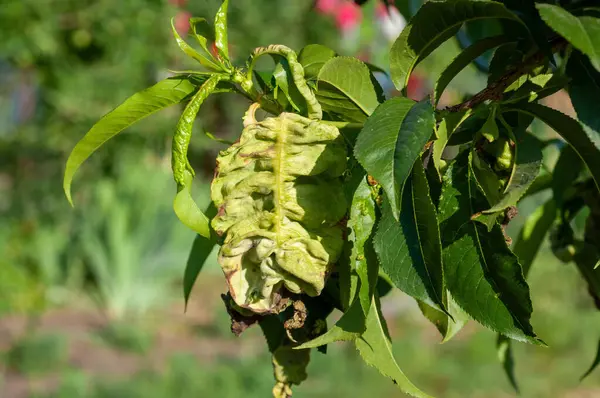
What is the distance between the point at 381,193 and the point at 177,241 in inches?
216

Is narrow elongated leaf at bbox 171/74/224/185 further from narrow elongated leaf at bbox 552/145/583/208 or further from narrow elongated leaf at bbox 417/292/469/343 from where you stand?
narrow elongated leaf at bbox 552/145/583/208

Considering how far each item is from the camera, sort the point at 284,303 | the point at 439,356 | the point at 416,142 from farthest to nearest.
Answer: the point at 439,356
the point at 284,303
the point at 416,142

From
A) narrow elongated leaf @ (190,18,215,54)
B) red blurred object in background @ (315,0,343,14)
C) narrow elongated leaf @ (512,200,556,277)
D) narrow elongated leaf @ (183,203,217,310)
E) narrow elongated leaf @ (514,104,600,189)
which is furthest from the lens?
red blurred object in background @ (315,0,343,14)

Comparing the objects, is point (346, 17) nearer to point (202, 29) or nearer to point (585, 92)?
point (202, 29)

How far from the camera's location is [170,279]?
20.6 ft

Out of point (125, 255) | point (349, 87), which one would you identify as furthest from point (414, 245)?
point (125, 255)

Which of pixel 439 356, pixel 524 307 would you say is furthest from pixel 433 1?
pixel 439 356

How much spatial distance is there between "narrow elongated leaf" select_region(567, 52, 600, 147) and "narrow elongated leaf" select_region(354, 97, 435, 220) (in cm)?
14

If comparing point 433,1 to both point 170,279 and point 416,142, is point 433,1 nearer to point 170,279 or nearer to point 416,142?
point 416,142

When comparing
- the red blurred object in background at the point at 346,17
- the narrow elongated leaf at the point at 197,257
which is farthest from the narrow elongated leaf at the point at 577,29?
the red blurred object in background at the point at 346,17

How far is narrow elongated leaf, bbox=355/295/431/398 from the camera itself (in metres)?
0.76

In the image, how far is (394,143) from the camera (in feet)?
2.16

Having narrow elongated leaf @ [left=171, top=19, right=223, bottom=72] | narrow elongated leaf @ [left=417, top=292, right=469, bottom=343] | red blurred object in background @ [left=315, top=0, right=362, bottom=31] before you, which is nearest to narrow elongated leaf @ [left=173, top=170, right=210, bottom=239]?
narrow elongated leaf @ [left=171, top=19, right=223, bottom=72]

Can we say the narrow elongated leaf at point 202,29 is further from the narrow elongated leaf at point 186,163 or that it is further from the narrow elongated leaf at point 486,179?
the narrow elongated leaf at point 486,179
